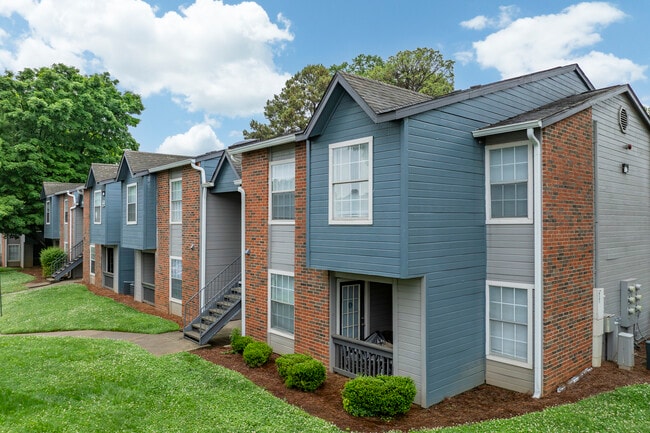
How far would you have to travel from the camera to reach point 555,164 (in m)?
8.98

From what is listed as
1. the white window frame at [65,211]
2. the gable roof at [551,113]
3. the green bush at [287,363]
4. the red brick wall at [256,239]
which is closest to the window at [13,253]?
the white window frame at [65,211]

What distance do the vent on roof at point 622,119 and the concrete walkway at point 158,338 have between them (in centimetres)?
1275

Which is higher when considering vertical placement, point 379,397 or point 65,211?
point 65,211

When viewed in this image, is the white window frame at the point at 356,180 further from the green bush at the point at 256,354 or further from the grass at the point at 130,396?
the green bush at the point at 256,354

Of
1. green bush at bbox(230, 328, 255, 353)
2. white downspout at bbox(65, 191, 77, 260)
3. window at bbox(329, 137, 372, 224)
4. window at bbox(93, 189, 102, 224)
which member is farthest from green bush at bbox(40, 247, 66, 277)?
window at bbox(329, 137, 372, 224)

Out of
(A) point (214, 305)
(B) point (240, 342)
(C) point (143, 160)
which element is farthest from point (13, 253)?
(B) point (240, 342)

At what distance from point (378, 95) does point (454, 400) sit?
21.0 ft

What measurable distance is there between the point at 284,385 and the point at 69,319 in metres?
10.9

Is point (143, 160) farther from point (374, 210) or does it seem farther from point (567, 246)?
point (567, 246)

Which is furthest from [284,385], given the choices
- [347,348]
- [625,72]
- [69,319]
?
[625,72]

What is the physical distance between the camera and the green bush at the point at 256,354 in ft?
35.2

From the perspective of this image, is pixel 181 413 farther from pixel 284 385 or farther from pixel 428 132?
pixel 428 132

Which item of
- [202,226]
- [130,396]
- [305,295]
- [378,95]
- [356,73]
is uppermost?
[356,73]

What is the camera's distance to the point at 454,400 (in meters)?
8.54
